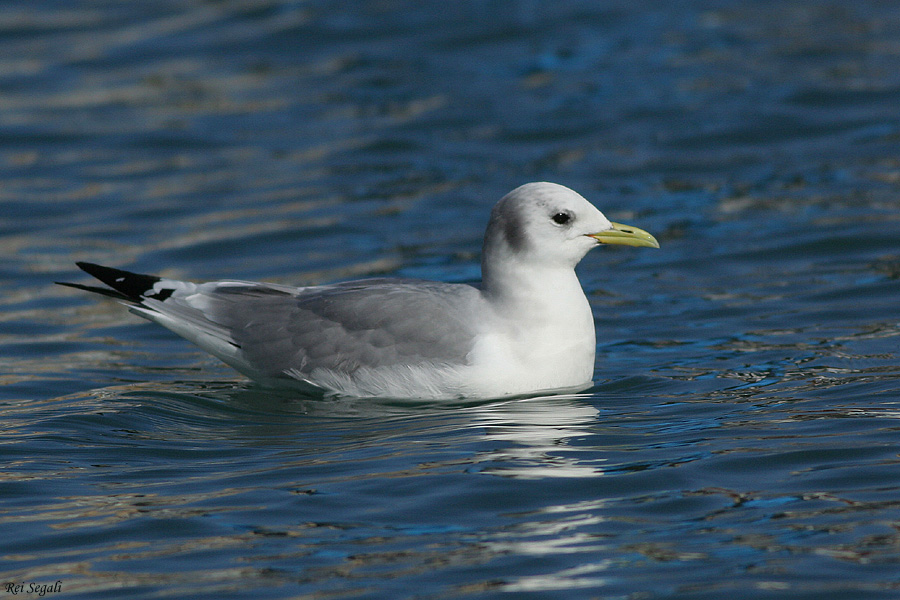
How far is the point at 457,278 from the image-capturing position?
9.82 metres

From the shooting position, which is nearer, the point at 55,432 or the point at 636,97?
the point at 55,432

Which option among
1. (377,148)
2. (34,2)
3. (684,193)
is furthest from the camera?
(34,2)

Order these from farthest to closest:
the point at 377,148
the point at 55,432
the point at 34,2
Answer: the point at 34,2, the point at 377,148, the point at 55,432

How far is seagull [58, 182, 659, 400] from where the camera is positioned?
22.5 feet

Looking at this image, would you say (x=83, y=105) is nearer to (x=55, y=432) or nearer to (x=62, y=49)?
(x=62, y=49)

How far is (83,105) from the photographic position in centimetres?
1513

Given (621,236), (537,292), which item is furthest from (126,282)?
(621,236)

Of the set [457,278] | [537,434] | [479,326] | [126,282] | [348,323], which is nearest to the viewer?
[537,434]

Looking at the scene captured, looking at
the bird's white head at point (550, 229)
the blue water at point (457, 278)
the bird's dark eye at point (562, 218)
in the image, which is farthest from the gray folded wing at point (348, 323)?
the bird's dark eye at point (562, 218)

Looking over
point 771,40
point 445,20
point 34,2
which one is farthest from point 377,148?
point 34,2

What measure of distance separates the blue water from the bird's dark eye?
0.95 metres

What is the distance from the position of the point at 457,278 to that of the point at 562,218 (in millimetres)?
2915

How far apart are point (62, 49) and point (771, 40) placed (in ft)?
29.2

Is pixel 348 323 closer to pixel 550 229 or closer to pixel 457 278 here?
pixel 550 229
